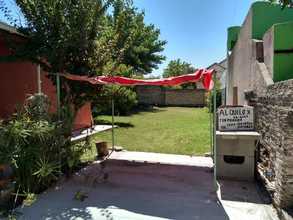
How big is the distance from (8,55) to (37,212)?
4.10 m

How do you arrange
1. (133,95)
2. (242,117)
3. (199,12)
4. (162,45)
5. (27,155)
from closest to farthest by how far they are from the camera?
(27,155) < (242,117) < (199,12) < (133,95) < (162,45)

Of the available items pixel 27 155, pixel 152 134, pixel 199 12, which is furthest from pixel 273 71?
pixel 199 12

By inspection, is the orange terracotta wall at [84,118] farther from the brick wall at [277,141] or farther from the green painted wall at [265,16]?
the brick wall at [277,141]

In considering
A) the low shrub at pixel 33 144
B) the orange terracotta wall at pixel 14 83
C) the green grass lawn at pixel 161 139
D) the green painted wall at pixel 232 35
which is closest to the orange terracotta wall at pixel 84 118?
the green grass lawn at pixel 161 139

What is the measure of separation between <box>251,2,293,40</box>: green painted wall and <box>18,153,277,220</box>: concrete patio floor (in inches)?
160

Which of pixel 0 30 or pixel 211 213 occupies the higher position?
pixel 0 30

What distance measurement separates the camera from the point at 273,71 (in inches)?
236

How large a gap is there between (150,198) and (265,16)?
571 centimetres

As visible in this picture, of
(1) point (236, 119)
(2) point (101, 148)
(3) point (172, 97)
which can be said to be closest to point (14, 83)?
(2) point (101, 148)

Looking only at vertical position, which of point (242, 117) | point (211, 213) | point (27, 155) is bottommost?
point (211, 213)

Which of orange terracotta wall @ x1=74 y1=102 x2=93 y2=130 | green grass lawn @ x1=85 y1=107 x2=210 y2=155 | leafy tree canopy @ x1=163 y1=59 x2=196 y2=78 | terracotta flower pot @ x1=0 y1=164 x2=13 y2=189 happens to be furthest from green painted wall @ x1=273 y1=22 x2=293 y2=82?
leafy tree canopy @ x1=163 y1=59 x2=196 y2=78

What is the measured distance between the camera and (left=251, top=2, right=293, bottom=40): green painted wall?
24.6 ft

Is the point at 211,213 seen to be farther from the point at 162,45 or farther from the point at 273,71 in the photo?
the point at 162,45

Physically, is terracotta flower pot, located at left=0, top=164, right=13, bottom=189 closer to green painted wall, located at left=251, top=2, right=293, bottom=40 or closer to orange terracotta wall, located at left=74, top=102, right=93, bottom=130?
orange terracotta wall, located at left=74, top=102, right=93, bottom=130
